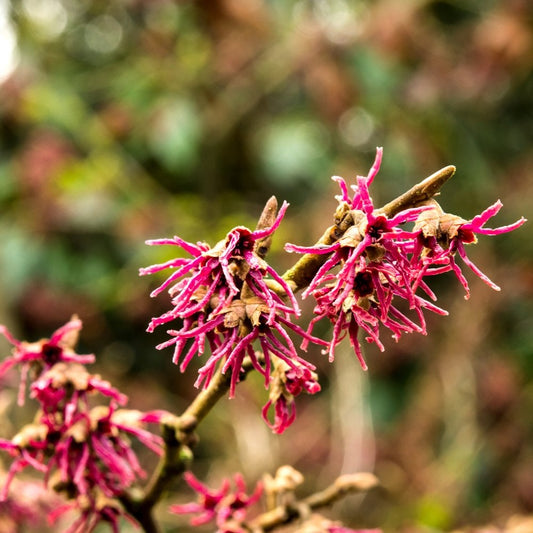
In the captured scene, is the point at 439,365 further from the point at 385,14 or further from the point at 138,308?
the point at 385,14

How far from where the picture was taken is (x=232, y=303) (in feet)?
1.31

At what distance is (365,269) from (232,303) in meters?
0.07

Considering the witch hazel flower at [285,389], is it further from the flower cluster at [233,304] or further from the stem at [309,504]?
the stem at [309,504]

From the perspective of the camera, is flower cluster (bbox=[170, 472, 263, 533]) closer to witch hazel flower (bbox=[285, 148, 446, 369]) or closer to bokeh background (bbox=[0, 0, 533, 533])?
witch hazel flower (bbox=[285, 148, 446, 369])

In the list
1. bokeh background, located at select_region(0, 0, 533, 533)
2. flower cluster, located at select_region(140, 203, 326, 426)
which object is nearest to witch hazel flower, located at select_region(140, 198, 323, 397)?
flower cluster, located at select_region(140, 203, 326, 426)

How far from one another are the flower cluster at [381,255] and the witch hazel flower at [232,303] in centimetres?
2

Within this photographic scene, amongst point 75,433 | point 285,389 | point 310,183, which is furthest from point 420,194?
point 310,183

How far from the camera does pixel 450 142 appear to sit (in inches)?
89.7

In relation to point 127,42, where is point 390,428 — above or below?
below

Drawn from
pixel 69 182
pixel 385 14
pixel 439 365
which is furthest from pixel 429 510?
pixel 385 14

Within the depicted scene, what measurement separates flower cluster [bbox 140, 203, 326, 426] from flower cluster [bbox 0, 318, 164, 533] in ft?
0.44

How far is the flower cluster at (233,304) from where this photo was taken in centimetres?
40

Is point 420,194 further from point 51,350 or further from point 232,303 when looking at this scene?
point 51,350

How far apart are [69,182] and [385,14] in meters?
1.12
